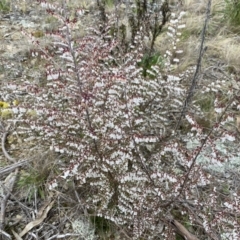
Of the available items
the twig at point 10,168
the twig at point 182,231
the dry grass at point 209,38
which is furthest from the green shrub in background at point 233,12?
the twig at point 10,168

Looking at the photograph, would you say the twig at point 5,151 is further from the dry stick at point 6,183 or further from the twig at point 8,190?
the twig at point 8,190

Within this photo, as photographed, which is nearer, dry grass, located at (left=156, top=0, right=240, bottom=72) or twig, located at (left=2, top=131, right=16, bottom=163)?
twig, located at (left=2, top=131, right=16, bottom=163)

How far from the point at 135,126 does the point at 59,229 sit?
0.78 m

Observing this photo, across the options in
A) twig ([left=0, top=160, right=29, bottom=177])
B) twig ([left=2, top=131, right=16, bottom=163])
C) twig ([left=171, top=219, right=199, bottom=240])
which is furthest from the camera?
twig ([left=2, top=131, right=16, bottom=163])

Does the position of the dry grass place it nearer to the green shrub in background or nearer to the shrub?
the green shrub in background

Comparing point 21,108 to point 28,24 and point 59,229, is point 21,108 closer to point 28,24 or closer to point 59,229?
point 59,229

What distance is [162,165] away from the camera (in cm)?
239

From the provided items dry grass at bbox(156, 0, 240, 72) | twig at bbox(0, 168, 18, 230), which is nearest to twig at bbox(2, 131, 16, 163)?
twig at bbox(0, 168, 18, 230)

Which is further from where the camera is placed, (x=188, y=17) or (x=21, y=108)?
(x=188, y=17)

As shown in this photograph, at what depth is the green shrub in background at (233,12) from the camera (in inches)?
152

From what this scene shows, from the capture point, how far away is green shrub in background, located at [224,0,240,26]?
152 inches

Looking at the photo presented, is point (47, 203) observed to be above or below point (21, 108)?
below

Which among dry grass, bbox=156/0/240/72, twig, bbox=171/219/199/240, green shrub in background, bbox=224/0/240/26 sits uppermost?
green shrub in background, bbox=224/0/240/26

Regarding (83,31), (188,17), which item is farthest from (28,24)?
(188,17)
